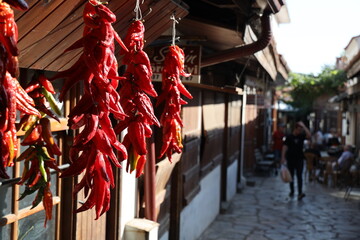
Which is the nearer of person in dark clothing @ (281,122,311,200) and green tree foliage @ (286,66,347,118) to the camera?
person in dark clothing @ (281,122,311,200)

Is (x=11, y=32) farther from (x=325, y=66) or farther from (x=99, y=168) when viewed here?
(x=325, y=66)

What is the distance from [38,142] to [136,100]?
0.58 m

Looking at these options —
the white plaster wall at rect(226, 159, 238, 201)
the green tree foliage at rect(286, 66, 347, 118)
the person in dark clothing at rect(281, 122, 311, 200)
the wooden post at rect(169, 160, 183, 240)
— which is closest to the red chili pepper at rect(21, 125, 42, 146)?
the wooden post at rect(169, 160, 183, 240)

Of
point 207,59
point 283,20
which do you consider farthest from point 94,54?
point 283,20

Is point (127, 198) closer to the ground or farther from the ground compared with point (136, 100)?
closer to the ground

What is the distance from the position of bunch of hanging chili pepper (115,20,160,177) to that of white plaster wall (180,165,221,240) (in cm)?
599

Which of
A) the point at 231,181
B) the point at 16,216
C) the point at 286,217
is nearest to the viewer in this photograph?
the point at 16,216

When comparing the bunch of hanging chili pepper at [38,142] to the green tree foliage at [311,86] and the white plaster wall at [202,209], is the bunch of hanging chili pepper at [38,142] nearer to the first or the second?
the white plaster wall at [202,209]

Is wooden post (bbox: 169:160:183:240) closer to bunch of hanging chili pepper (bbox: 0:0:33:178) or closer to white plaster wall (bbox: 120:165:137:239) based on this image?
white plaster wall (bbox: 120:165:137:239)

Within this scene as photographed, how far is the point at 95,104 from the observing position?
210 centimetres

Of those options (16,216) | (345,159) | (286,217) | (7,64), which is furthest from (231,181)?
(7,64)

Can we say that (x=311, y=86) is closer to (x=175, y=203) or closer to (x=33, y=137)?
(x=175, y=203)

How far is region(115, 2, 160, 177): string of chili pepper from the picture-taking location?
2.66m

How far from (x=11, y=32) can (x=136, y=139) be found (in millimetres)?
1085
